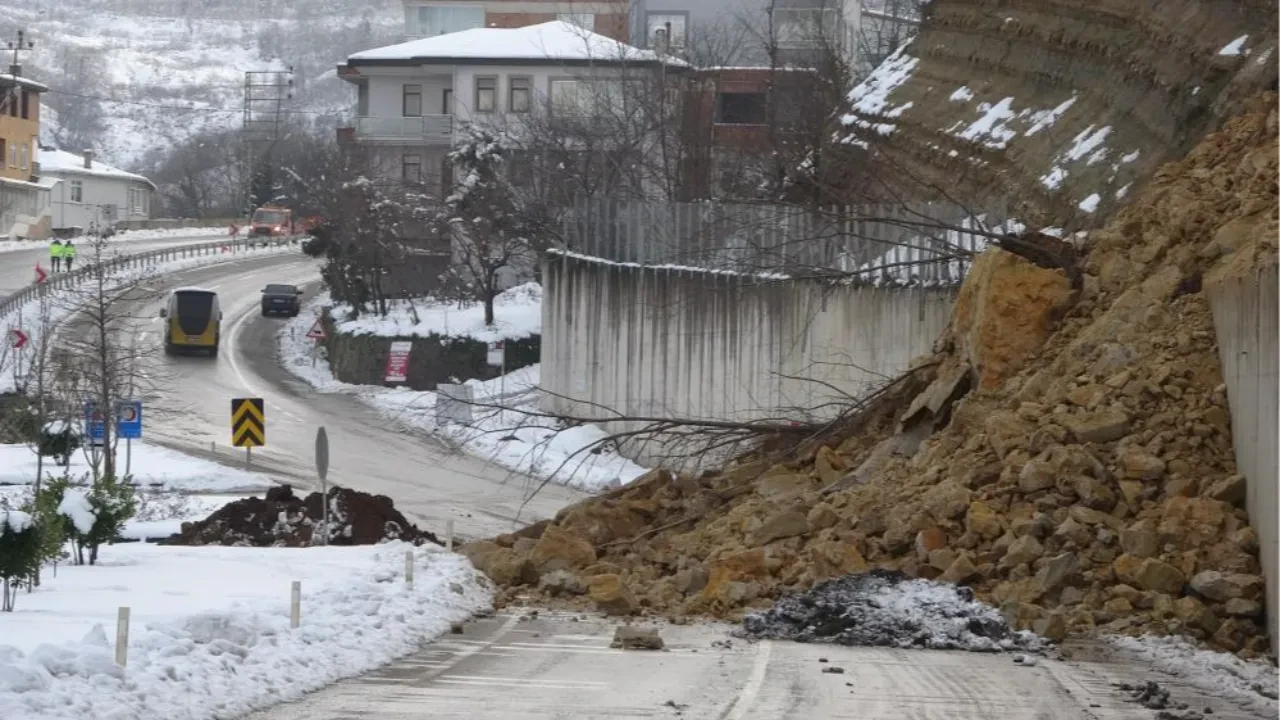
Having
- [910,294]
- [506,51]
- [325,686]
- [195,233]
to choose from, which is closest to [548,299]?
[910,294]

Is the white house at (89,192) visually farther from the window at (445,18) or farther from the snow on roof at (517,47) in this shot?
the snow on roof at (517,47)

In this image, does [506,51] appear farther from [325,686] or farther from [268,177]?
[325,686]

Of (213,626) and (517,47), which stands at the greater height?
(517,47)

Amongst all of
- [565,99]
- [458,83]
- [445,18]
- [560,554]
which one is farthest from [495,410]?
[445,18]

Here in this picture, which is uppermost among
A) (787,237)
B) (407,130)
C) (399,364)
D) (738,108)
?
(738,108)

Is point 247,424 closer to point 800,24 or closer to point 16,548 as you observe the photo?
point 16,548

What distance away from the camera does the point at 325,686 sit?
13.3 m

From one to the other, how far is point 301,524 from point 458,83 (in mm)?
51387

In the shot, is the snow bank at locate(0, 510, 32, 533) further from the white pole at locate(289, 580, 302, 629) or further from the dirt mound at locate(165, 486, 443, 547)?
the dirt mound at locate(165, 486, 443, 547)

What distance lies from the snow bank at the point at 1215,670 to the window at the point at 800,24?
180ft

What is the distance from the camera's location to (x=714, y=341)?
33469mm


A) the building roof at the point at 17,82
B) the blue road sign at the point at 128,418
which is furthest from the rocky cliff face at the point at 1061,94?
the building roof at the point at 17,82

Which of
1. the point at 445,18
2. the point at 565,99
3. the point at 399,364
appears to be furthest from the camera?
the point at 445,18

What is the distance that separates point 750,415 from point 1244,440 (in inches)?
599
